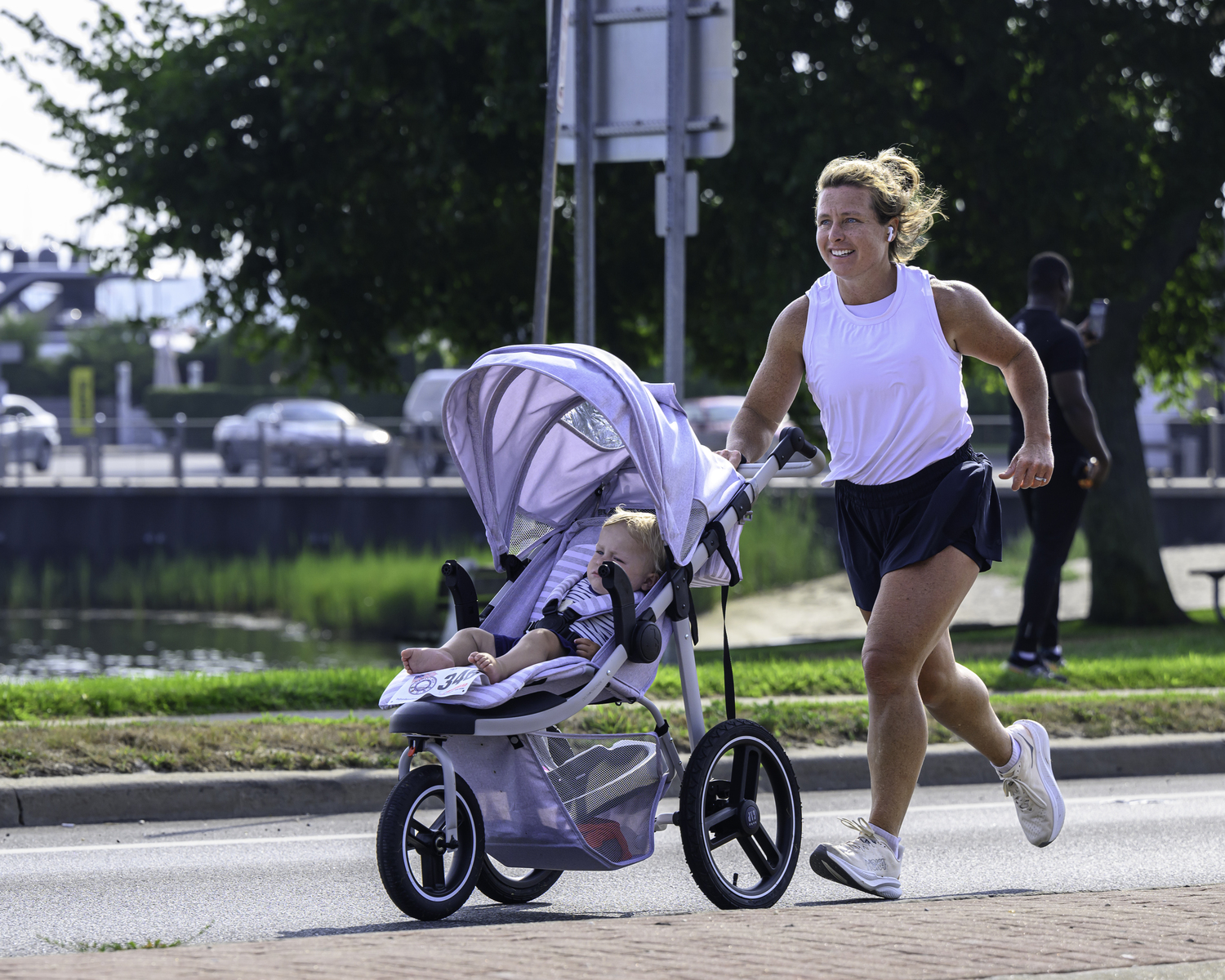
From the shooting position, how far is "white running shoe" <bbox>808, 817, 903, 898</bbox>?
14.8ft

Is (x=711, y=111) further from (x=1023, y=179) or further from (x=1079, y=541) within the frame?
(x=1079, y=541)

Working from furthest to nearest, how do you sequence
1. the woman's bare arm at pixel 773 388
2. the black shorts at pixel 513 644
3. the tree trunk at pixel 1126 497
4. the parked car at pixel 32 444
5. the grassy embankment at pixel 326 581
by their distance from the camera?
the parked car at pixel 32 444, the grassy embankment at pixel 326 581, the tree trunk at pixel 1126 497, the woman's bare arm at pixel 773 388, the black shorts at pixel 513 644

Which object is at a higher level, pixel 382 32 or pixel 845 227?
pixel 382 32

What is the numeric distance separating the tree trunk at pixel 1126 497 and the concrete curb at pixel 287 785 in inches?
269

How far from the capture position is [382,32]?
43.3 feet

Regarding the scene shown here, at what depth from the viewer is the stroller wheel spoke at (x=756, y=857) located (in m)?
4.72

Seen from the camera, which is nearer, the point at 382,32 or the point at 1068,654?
the point at 1068,654

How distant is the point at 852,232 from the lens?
4699 millimetres

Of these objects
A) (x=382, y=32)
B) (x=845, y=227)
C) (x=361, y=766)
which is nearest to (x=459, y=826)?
(x=845, y=227)

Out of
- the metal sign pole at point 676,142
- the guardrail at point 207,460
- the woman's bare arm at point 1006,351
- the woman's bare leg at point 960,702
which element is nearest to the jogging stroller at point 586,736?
the woman's bare leg at point 960,702

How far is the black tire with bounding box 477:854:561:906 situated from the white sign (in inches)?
199

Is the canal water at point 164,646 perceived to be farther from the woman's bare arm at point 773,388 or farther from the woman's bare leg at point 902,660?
the woman's bare leg at point 902,660

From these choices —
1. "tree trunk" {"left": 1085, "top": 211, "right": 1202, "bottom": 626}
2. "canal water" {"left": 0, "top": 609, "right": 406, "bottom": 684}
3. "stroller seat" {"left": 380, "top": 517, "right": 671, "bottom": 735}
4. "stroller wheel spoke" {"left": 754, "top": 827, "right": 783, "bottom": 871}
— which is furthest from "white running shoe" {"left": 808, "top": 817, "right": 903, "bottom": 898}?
"canal water" {"left": 0, "top": 609, "right": 406, "bottom": 684}

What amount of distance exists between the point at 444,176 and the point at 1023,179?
488 cm
